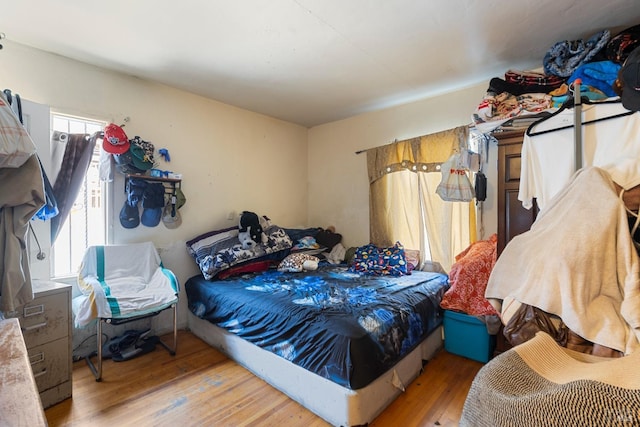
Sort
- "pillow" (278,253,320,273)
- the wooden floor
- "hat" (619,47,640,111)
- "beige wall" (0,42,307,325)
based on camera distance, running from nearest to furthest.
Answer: "hat" (619,47,640,111) → the wooden floor → "beige wall" (0,42,307,325) → "pillow" (278,253,320,273)

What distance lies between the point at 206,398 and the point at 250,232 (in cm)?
167

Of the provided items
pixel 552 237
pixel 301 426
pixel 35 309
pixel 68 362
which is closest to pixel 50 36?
pixel 35 309

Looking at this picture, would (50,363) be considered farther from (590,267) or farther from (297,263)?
(590,267)

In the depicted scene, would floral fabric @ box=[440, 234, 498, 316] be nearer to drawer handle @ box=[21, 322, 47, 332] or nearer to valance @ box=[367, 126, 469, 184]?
valance @ box=[367, 126, 469, 184]

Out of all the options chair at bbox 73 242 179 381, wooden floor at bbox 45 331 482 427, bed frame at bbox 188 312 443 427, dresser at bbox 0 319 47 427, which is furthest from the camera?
chair at bbox 73 242 179 381

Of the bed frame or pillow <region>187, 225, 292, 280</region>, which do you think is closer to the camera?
the bed frame

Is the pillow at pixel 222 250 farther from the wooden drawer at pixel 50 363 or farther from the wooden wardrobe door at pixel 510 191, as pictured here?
the wooden wardrobe door at pixel 510 191

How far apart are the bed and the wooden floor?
0.30ft

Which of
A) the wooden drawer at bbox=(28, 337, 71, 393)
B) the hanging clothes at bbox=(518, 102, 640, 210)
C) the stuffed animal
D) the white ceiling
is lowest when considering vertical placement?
the wooden drawer at bbox=(28, 337, 71, 393)

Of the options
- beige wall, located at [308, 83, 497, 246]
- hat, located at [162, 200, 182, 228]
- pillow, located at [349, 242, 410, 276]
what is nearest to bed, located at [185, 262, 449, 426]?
pillow, located at [349, 242, 410, 276]

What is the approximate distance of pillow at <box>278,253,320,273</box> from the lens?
3.08 meters

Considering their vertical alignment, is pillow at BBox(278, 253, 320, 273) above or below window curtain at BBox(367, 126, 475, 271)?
below

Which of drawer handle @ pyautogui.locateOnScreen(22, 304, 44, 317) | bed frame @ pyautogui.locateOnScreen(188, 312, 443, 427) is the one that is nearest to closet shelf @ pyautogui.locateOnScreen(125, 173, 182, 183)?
drawer handle @ pyautogui.locateOnScreen(22, 304, 44, 317)

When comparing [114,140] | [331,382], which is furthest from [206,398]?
[114,140]
